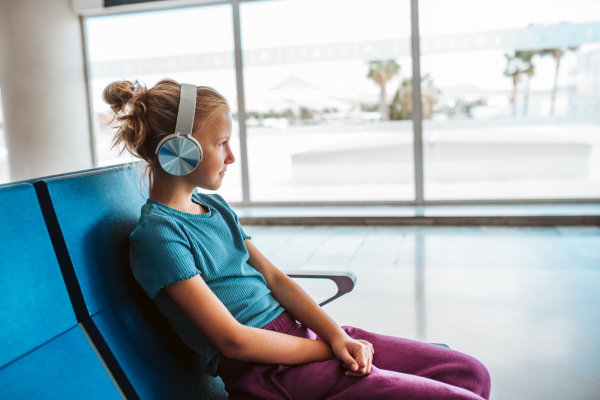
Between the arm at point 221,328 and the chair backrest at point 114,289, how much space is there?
0.16 metres

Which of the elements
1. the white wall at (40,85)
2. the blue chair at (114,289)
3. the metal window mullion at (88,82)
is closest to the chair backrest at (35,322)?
the blue chair at (114,289)

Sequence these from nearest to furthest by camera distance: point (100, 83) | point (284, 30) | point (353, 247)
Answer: point (353, 247) → point (284, 30) → point (100, 83)

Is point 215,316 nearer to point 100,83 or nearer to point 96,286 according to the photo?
point 96,286

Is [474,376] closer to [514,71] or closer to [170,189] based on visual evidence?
[170,189]

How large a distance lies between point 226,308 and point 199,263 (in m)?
0.11

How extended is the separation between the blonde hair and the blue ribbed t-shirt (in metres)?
0.15

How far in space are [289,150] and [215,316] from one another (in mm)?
5110

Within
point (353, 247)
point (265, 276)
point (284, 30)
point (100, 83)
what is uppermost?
point (284, 30)

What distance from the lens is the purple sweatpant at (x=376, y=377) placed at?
103cm

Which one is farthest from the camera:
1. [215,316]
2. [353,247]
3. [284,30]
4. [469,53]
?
[284,30]

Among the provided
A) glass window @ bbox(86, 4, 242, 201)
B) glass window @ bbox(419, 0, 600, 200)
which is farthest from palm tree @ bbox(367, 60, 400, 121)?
glass window @ bbox(86, 4, 242, 201)

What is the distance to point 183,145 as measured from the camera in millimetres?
1105

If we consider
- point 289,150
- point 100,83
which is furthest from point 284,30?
point 100,83

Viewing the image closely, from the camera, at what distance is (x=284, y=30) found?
19.2 feet
